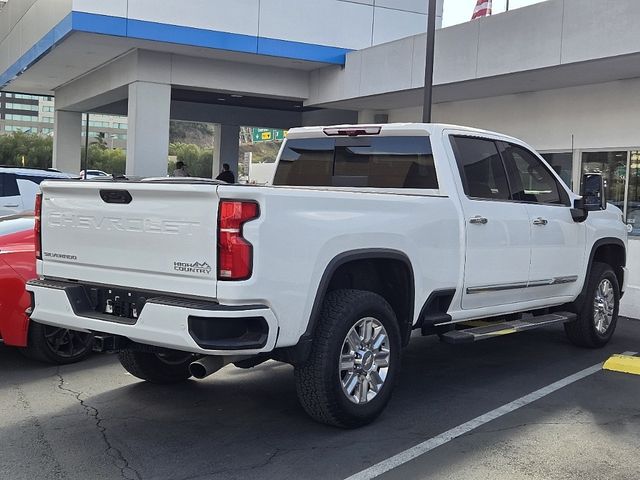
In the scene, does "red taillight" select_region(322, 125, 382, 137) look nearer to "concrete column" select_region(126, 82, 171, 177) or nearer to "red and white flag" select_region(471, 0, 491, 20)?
"concrete column" select_region(126, 82, 171, 177)

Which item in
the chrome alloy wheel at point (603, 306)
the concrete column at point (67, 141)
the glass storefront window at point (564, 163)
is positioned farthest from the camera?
the concrete column at point (67, 141)

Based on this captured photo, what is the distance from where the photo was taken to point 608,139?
12.6 meters

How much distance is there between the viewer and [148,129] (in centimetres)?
1620

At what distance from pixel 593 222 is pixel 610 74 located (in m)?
5.65

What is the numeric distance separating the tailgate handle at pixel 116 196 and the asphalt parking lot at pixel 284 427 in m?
1.51

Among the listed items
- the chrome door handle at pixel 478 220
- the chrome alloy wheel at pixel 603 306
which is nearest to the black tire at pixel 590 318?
the chrome alloy wheel at pixel 603 306

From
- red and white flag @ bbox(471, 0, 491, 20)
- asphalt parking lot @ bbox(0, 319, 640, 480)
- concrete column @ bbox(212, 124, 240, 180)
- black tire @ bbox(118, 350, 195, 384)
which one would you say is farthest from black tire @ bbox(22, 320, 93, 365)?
concrete column @ bbox(212, 124, 240, 180)

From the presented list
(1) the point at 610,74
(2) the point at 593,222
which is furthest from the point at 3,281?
(1) the point at 610,74

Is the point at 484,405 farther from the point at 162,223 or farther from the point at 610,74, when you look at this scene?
the point at 610,74

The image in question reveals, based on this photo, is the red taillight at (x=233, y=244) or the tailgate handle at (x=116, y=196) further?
the tailgate handle at (x=116, y=196)

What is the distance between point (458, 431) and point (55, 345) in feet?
11.8

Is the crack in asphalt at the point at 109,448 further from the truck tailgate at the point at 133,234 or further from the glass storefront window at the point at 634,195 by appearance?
the glass storefront window at the point at 634,195

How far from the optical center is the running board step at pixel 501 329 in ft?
18.1

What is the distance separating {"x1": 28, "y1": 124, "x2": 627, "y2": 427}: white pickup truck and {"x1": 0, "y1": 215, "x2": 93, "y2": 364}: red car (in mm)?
980
